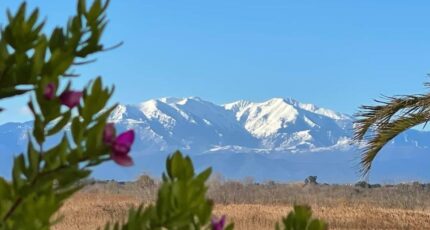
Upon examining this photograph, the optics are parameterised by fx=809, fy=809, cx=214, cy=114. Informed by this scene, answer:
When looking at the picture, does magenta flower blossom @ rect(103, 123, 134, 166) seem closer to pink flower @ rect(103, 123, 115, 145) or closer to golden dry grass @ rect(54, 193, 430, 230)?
pink flower @ rect(103, 123, 115, 145)

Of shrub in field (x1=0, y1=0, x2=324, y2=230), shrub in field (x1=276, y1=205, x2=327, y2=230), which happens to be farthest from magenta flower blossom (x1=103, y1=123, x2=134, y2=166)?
shrub in field (x1=276, y1=205, x2=327, y2=230)

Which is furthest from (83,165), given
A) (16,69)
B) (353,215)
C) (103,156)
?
(353,215)

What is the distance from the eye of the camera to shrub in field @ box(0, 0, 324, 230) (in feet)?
6.05

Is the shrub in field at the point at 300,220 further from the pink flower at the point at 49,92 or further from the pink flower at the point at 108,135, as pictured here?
the pink flower at the point at 49,92

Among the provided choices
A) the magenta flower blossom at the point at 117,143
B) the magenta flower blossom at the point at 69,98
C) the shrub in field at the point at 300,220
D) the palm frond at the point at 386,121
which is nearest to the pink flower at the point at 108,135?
the magenta flower blossom at the point at 117,143

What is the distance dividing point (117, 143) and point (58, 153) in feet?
0.50

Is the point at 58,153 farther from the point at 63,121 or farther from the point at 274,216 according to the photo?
the point at 274,216

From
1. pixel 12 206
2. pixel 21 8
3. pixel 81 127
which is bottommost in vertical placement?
pixel 12 206

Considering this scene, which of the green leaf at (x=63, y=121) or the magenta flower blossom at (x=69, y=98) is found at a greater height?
the magenta flower blossom at (x=69, y=98)

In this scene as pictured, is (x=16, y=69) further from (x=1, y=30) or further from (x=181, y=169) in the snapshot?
(x=181, y=169)

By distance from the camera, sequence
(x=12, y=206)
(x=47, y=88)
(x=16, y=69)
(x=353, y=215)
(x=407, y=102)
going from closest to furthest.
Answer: (x=47, y=88) → (x=12, y=206) → (x=16, y=69) → (x=407, y=102) → (x=353, y=215)

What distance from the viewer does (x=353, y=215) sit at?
1579 cm

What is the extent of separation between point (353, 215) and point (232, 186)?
14.6 meters

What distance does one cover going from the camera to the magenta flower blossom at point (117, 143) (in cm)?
184
